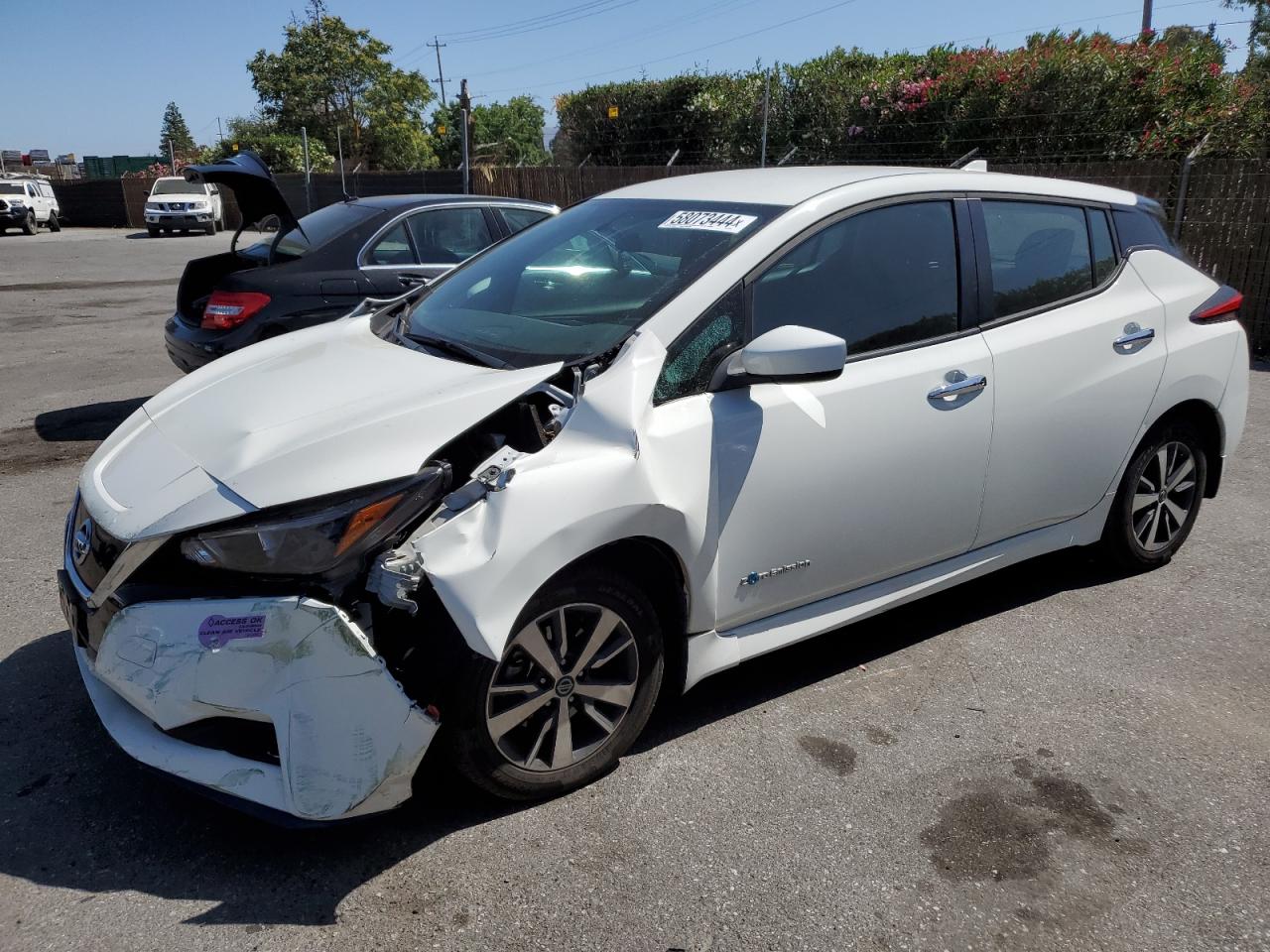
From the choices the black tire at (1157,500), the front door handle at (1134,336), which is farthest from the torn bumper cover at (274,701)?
the black tire at (1157,500)

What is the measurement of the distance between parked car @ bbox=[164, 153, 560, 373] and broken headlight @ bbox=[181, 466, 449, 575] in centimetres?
431

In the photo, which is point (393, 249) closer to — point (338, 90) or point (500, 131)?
point (338, 90)

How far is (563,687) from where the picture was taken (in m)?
2.88

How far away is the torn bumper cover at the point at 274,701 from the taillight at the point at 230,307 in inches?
175

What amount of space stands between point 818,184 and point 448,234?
4750 mm

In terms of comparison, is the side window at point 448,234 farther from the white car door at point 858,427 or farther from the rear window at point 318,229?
the white car door at point 858,427

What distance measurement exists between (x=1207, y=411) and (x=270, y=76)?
5668cm

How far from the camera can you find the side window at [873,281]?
10.9 ft

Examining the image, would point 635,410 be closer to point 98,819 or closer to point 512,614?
point 512,614

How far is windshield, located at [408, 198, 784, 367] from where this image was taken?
3.23m

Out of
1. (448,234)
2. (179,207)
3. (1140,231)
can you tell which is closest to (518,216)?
(448,234)

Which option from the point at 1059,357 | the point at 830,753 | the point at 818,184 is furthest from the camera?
the point at 1059,357

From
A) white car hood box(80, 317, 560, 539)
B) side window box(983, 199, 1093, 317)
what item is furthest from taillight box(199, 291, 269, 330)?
side window box(983, 199, 1093, 317)

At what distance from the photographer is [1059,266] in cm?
409
